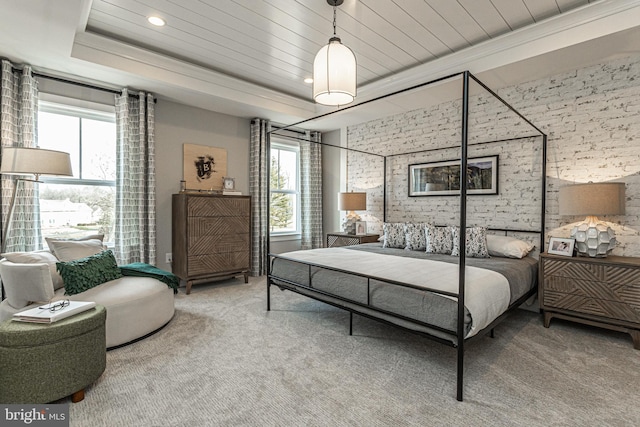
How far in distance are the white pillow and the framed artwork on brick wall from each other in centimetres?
173

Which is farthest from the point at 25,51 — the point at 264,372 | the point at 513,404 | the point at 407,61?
the point at 513,404

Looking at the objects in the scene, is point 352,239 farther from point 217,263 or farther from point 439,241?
point 217,263

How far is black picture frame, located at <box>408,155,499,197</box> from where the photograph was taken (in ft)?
13.4

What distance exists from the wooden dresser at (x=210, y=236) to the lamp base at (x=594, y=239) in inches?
160

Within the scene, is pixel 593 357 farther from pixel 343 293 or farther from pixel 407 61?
pixel 407 61

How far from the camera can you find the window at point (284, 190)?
6.00 metres

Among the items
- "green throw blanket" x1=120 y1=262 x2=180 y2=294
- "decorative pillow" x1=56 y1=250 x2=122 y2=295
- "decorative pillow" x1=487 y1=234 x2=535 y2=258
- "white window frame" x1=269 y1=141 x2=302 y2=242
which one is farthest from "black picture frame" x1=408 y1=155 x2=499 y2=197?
"decorative pillow" x1=56 y1=250 x2=122 y2=295

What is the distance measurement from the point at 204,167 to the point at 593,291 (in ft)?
16.1

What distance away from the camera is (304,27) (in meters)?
3.10

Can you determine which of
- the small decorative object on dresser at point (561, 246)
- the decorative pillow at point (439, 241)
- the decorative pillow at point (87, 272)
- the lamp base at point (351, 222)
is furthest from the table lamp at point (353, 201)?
the decorative pillow at point (87, 272)

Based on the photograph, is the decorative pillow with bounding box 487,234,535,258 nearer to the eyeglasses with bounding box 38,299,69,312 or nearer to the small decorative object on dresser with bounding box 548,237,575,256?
the small decorative object on dresser with bounding box 548,237,575,256

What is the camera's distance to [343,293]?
277 centimetres

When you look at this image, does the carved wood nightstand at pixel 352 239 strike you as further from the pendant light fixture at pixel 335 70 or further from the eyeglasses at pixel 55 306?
the eyeglasses at pixel 55 306

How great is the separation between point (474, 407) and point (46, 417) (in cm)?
244
